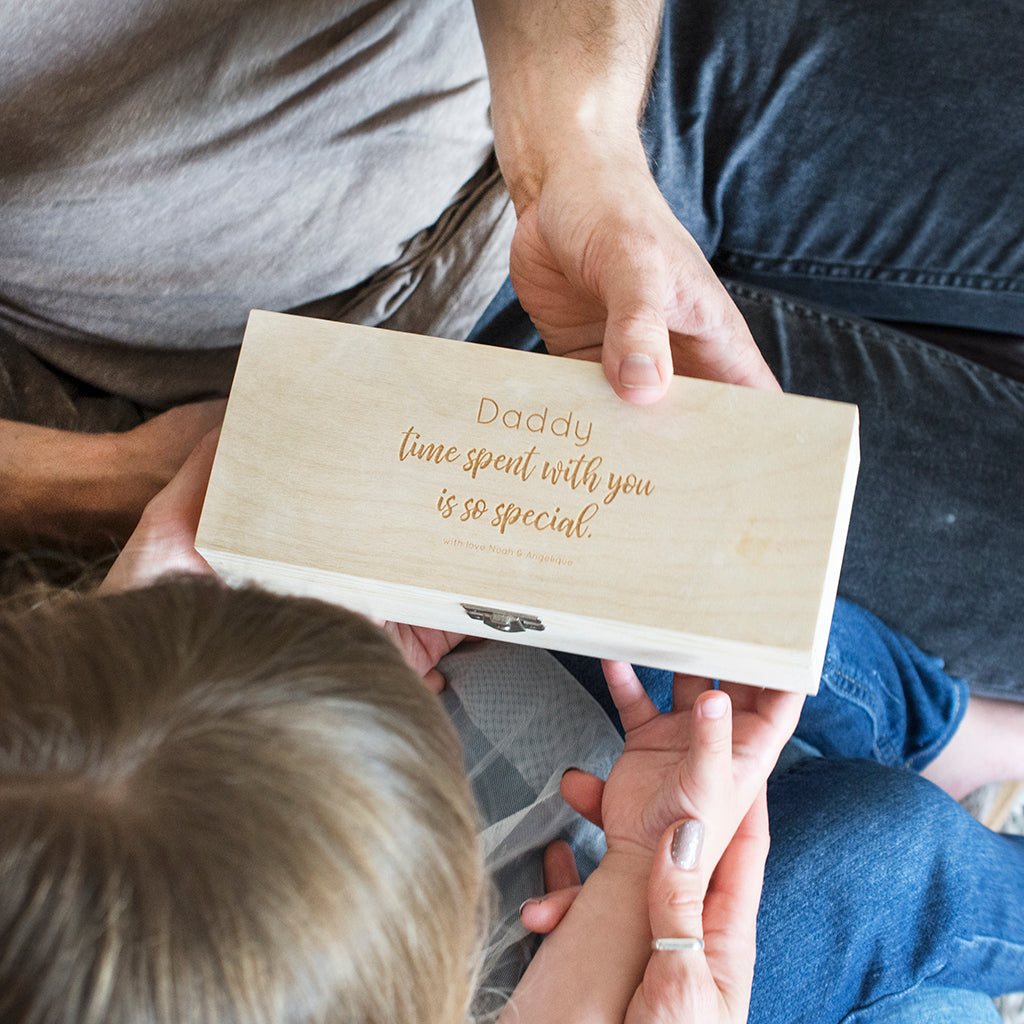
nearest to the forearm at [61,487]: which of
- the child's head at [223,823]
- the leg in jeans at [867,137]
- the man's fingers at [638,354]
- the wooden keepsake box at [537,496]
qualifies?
the wooden keepsake box at [537,496]

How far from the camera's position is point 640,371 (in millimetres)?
538

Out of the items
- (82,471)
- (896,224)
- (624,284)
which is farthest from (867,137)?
(82,471)

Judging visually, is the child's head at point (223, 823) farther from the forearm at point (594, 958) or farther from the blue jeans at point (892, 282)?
the blue jeans at point (892, 282)

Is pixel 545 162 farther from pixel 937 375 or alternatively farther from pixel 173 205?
pixel 937 375

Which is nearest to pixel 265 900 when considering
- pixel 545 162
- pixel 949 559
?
pixel 545 162

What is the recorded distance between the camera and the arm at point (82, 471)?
81cm

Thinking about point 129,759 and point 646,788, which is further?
point 646,788

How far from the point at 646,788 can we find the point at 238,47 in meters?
0.72

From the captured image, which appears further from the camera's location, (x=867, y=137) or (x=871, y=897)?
(x=867, y=137)

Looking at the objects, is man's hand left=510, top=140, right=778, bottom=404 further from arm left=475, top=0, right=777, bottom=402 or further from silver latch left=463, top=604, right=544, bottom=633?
silver latch left=463, top=604, right=544, bottom=633

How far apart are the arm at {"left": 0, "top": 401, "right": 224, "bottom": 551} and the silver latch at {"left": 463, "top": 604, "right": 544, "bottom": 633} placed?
39cm

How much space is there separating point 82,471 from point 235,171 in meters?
0.32

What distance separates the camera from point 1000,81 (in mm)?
854

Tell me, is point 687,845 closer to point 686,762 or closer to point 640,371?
point 686,762
